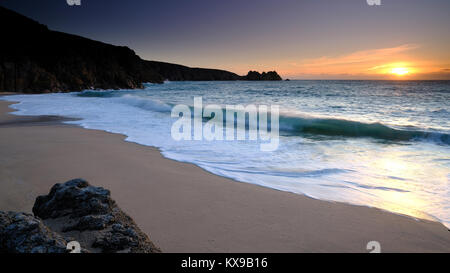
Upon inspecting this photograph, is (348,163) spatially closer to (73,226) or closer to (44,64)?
(73,226)

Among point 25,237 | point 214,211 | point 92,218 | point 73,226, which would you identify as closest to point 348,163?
point 214,211

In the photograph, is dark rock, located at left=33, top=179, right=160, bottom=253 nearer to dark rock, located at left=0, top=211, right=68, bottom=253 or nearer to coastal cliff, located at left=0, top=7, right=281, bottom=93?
dark rock, located at left=0, top=211, right=68, bottom=253

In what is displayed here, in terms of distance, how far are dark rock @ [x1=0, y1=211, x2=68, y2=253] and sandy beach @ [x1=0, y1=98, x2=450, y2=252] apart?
98cm

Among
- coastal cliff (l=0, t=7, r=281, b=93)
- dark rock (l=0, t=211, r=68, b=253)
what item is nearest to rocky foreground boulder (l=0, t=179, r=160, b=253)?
dark rock (l=0, t=211, r=68, b=253)

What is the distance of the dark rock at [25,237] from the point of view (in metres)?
1.40

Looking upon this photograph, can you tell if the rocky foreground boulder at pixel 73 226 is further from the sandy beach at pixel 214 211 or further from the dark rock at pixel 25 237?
the sandy beach at pixel 214 211

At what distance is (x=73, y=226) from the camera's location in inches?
73.5

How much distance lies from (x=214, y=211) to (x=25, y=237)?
1.89 metres

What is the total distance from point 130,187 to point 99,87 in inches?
2199

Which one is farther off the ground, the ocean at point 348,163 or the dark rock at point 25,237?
the dark rock at point 25,237

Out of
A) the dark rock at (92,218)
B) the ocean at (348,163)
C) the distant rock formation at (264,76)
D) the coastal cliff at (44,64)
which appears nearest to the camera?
the dark rock at (92,218)

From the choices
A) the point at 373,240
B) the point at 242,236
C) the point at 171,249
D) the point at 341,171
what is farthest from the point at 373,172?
the point at 171,249

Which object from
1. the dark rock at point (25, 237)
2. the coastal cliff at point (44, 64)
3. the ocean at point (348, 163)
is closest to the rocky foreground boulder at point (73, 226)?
the dark rock at point (25, 237)

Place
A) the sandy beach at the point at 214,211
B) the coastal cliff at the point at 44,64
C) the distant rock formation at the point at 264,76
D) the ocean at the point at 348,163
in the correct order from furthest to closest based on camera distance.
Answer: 1. the distant rock formation at the point at 264,76
2. the coastal cliff at the point at 44,64
3. the ocean at the point at 348,163
4. the sandy beach at the point at 214,211
